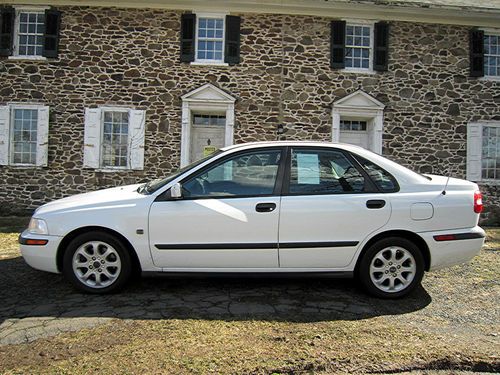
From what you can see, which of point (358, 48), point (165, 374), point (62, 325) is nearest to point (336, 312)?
point (165, 374)

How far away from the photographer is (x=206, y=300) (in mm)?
3889

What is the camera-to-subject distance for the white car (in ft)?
12.6

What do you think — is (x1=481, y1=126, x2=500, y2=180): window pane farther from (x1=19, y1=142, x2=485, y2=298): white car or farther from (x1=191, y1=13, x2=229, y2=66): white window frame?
(x1=19, y1=142, x2=485, y2=298): white car

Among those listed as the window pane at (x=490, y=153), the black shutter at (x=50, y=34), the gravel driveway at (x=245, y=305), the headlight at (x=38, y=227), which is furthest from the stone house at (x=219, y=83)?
the headlight at (x=38, y=227)

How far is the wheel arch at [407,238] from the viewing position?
12.9ft

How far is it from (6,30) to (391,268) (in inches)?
453

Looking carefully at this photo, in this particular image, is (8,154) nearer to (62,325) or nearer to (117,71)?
(117,71)

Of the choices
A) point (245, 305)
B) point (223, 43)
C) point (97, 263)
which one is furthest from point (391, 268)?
point (223, 43)

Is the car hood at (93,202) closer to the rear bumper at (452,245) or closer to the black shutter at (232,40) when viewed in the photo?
the rear bumper at (452,245)

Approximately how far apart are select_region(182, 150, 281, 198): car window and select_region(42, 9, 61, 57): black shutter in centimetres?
867

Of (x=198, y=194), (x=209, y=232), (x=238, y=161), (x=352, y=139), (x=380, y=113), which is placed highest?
(x=380, y=113)

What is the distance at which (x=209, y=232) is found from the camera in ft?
12.6

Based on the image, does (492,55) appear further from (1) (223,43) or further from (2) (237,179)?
(2) (237,179)

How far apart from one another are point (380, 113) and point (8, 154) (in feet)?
33.5
